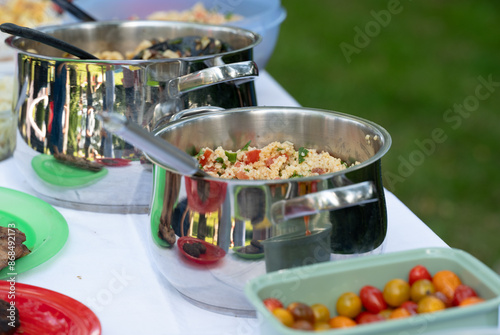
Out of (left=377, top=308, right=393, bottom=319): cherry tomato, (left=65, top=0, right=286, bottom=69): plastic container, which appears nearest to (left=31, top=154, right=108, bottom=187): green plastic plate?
(left=377, top=308, right=393, bottom=319): cherry tomato

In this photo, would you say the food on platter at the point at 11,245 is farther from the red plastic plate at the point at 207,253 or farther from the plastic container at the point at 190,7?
the plastic container at the point at 190,7

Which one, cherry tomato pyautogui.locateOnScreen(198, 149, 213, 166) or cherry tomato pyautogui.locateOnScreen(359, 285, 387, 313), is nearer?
cherry tomato pyautogui.locateOnScreen(359, 285, 387, 313)

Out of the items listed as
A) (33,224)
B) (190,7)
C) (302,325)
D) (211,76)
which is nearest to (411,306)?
(302,325)

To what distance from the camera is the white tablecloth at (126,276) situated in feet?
2.58

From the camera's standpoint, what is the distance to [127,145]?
40.1 inches

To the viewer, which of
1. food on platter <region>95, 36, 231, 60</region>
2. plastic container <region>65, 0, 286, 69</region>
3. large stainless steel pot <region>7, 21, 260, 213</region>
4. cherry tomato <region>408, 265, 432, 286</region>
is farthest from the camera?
plastic container <region>65, 0, 286, 69</region>

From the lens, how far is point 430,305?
62cm

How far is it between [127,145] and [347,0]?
4.11m

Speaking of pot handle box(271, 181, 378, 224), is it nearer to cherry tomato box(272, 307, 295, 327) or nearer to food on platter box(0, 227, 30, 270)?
cherry tomato box(272, 307, 295, 327)

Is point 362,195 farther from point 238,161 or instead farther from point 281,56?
point 281,56

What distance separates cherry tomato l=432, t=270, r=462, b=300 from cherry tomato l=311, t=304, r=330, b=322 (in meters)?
0.12

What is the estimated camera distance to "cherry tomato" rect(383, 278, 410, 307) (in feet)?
2.16

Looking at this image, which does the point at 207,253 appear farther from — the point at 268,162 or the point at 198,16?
the point at 198,16

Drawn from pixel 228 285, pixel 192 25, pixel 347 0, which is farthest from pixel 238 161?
pixel 347 0
